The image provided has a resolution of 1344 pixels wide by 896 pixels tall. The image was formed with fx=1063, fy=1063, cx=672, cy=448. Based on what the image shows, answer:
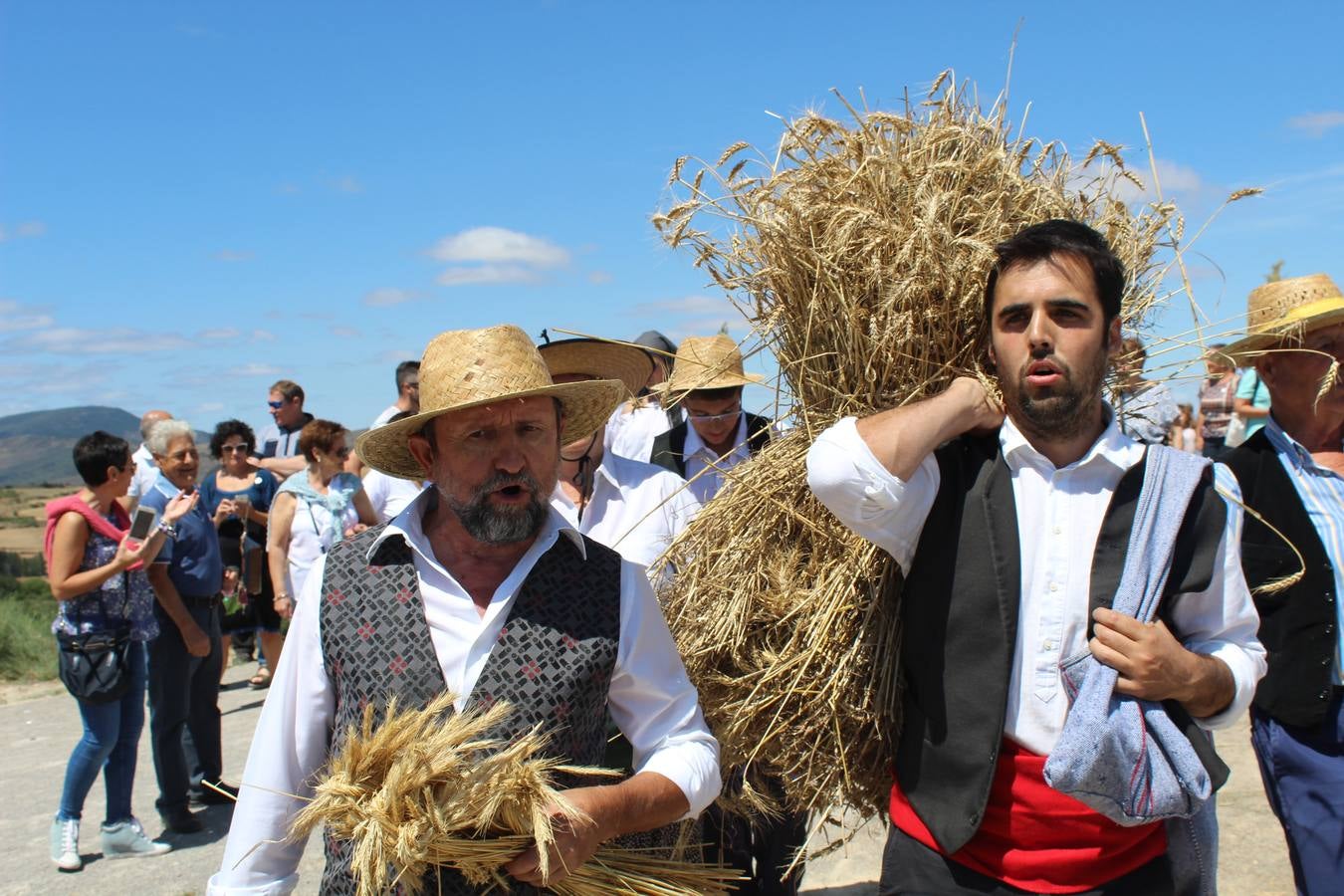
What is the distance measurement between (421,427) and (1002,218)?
139 centimetres

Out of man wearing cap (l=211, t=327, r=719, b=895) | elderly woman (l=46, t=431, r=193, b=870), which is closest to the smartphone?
elderly woman (l=46, t=431, r=193, b=870)

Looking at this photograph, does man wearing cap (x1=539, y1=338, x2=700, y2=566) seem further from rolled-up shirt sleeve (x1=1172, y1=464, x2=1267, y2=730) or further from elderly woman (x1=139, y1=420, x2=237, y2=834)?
elderly woman (x1=139, y1=420, x2=237, y2=834)

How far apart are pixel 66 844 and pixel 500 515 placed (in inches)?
169

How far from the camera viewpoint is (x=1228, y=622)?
2170mm

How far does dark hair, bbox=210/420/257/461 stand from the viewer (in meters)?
7.67

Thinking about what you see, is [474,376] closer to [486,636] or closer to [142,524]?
[486,636]

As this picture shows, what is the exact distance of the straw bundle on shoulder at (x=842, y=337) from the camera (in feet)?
7.74

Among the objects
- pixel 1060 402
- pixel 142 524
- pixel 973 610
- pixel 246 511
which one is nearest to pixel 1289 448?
pixel 1060 402

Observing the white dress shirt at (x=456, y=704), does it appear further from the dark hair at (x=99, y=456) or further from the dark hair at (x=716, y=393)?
the dark hair at (x=99, y=456)

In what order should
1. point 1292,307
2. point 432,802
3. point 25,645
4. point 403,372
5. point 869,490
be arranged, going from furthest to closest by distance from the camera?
point 25,645 → point 403,372 → point 1292,307 → point 869,490 → point 432,802

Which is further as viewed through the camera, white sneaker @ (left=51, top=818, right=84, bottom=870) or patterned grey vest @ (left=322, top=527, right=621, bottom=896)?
white sneaker @ (left=51, top=818, right=84, bottom=870)

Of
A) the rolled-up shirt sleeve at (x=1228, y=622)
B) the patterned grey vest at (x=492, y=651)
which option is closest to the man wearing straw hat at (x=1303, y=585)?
the rolled-up shirt sleeve at (x=1228, y=622)

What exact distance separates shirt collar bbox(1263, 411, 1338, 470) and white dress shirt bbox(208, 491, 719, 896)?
207 cm

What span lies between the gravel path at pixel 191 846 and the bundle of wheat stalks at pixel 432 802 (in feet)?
6.86
